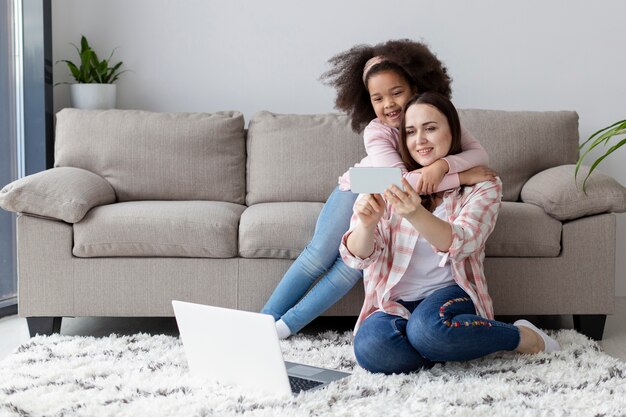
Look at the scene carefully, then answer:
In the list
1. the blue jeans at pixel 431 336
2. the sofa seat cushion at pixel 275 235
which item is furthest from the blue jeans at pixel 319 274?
the blue jeans at pixel 431 336

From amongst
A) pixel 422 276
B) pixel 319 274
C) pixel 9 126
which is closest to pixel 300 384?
pixel 422 276

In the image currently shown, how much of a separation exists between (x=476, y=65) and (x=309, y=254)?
5.00ft

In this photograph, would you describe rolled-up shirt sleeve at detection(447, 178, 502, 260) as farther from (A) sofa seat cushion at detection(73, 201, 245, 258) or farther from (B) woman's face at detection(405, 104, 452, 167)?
(A) sofa seat cushion at detection(73, 201, 245, 258)

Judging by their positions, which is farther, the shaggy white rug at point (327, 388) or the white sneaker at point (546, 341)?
the white sneaker at point (546, 341)

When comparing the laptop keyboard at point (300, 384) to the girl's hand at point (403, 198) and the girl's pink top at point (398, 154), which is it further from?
the girl's pink top at point (398, 154)

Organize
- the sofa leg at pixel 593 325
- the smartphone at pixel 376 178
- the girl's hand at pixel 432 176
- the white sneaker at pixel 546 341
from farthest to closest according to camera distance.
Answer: the sofa leg at pixel 593 325 < the white sneaker at pixel 546 341 < the girl's hand at pixel 432 176 < the smartphone at pixel 376 178

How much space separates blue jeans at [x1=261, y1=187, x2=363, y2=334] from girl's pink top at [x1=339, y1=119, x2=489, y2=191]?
0.19 metres

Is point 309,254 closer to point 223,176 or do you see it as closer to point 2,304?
point 223,176

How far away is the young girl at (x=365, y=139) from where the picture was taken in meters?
2.43

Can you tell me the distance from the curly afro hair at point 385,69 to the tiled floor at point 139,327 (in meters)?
0.78

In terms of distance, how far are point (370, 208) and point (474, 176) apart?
13.3 inches

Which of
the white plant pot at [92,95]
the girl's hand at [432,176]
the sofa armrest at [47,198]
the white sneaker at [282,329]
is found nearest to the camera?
the girl's hand at [432,176]

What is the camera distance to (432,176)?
7.27 feet

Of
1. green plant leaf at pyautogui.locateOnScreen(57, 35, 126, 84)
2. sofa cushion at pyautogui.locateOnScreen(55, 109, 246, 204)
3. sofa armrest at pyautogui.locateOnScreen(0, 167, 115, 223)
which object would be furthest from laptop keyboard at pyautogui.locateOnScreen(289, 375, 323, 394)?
green plant leaf at pyautogui.locateOnScreen(57, 35, 126, 84)
